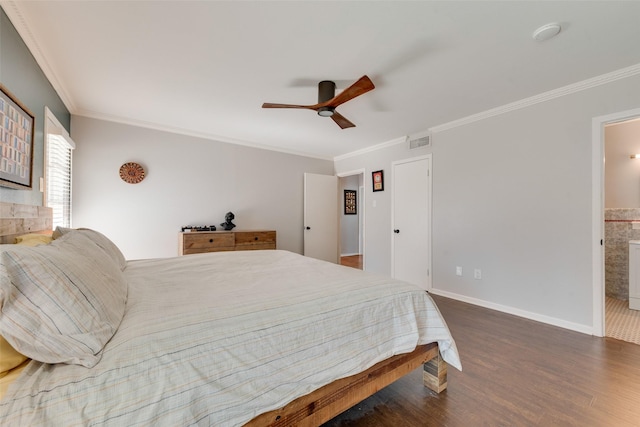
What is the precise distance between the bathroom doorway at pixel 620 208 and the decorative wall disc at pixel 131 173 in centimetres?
620

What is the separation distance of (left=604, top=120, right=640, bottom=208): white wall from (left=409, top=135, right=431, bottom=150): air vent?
2631 millimetres

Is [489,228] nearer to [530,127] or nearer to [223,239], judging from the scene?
[530,127]

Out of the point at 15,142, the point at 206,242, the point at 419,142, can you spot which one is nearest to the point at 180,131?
the point at 206,242

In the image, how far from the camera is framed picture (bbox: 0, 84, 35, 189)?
1510mm

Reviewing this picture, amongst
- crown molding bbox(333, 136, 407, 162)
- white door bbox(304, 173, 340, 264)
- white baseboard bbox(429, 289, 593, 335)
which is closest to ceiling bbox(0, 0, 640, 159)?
crown molding bbox(333, 136, 407, 162)

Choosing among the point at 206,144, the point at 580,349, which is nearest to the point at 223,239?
the point at 206,144

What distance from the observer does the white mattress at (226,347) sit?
0.76m

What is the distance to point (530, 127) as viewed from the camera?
2875 mm

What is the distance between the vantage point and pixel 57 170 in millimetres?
2740

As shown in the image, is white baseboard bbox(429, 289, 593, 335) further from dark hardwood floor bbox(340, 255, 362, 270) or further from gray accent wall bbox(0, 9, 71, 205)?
gray accent wall bbox(0, 9, 71, 205)

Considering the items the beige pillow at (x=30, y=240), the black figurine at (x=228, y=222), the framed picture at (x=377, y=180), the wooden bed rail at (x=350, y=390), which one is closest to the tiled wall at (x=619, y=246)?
the framed picture at (x=377, y=180)

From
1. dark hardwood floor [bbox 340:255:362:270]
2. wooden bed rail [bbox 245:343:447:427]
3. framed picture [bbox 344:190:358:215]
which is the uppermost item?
framed picture [bbox 344:190:358:215]

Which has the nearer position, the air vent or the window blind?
the window blind

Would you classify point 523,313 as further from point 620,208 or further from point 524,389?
point 620,208
